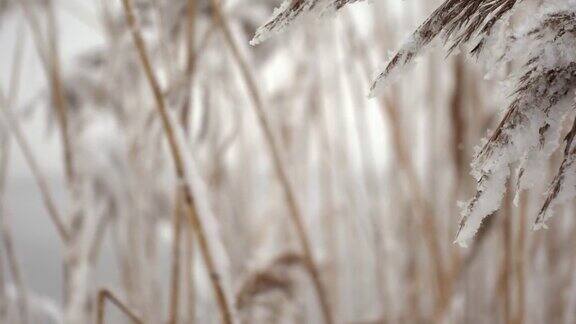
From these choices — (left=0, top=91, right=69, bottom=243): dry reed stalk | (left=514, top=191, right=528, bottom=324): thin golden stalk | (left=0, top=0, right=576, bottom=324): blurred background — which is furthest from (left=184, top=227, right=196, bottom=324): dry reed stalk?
(left=514, top=191, right=528, bottom=324): thin golden stalk

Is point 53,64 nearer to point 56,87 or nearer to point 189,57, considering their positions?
point 56,87

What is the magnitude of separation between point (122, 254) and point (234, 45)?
2.66 ft

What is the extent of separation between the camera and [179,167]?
0.48 meters

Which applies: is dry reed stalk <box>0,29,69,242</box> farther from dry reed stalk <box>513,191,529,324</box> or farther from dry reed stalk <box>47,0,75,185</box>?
dry reed stalk <box>513,191,529,324</box>

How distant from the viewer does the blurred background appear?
657 millimetres

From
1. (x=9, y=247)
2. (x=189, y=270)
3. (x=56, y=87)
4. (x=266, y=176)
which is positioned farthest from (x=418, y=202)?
(x=266, y=176)

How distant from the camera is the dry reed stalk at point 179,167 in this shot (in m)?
0.44

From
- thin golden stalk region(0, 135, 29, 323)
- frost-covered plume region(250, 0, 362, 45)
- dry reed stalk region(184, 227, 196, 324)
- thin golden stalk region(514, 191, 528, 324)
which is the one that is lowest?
thin golden stalk region(514, 191, 528, 324)

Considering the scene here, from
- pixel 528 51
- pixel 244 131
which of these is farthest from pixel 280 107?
pixel 528 51

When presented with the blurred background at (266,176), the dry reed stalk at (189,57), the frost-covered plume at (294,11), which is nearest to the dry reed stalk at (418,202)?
the blurred background at (266,176)

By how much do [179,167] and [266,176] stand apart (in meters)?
1.05

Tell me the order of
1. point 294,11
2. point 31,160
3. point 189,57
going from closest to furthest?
point 294,11
point 189,57
point 31,160

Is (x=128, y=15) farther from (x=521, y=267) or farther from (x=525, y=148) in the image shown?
(x=521, y=267)

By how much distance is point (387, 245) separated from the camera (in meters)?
1.16
